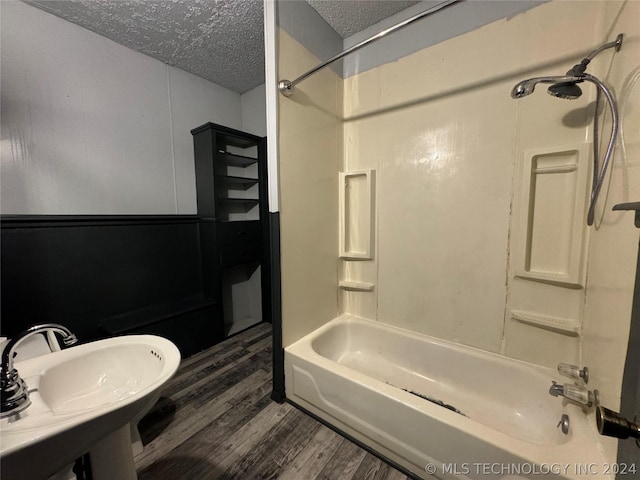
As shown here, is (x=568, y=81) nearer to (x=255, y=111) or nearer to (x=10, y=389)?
(x=10, y=389)

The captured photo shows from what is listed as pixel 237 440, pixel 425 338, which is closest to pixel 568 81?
pixel 425 338

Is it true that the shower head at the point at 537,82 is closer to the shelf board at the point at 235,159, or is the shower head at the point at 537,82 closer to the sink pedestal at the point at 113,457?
the sink pedestal at the point at 113,457

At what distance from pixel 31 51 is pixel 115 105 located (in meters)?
0.42

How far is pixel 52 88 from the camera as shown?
1.48 meters

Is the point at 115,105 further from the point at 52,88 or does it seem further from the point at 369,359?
the point at 369,359

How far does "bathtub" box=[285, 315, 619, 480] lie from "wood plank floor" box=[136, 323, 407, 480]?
0.32 ft

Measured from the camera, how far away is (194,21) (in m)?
1.56

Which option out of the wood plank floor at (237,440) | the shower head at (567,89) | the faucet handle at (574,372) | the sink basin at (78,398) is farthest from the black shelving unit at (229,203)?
the faucet handle at (574,372)

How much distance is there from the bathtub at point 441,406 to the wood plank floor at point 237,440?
0.32 ft

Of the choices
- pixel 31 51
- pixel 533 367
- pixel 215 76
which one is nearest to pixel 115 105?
pixel 31 51

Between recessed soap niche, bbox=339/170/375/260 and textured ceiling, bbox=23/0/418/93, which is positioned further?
recessed soap niche, bbox=339/170/375/260

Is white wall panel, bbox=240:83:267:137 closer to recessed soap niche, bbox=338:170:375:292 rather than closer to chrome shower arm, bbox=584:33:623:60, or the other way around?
recessed soap niche, bbox=338:170:375:292

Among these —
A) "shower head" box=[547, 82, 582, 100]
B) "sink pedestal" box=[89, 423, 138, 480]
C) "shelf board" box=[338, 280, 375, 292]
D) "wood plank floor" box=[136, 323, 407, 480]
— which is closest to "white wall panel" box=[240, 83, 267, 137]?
"shelf board" box=[338, 280, 375, 292]

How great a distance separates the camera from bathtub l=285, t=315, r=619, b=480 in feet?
2.73
